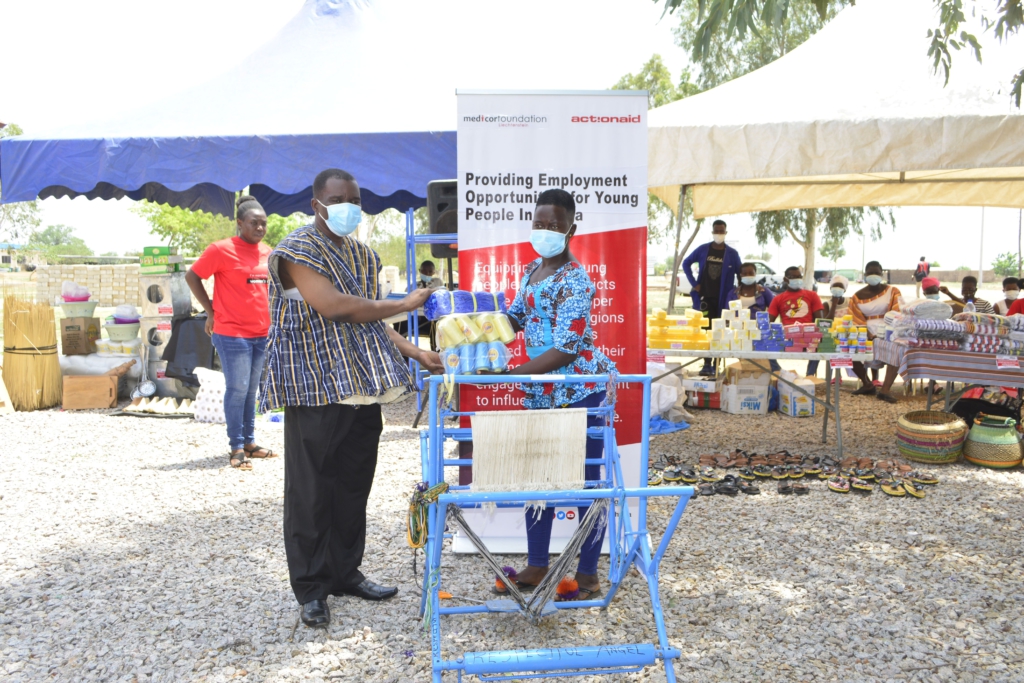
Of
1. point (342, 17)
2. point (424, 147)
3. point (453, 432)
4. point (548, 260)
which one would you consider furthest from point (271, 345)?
point (342, 17)

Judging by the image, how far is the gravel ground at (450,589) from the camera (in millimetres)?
3109

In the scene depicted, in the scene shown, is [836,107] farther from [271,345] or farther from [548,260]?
[271,345]

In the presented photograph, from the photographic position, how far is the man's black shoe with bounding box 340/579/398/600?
3613mm

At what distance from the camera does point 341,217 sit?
3.11m

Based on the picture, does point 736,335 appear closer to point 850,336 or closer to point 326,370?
point 850,336

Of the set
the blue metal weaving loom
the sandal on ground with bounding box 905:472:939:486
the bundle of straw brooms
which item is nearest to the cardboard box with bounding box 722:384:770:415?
the sandal on ground with bounding box 905:472:939:486

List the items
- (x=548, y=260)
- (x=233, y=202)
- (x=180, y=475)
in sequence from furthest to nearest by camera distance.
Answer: (x=233, y=202) < (x=180, y=475) < (x=548, y=260)

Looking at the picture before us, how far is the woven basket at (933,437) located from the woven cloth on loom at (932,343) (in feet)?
1.78

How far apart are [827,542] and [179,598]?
343 centimetres

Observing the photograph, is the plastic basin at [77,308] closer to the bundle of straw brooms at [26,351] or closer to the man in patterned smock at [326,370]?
the bundle of straw brooms at [26,351]

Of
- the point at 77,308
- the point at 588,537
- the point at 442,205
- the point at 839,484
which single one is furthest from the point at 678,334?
the point at 77,308

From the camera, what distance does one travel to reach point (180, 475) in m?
5.89

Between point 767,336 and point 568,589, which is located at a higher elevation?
point 767,336

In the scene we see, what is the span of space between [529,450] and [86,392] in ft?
24.0
